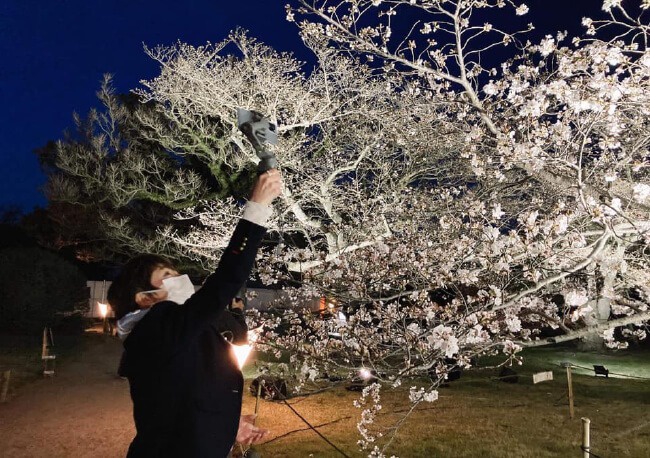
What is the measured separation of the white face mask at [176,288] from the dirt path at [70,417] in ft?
18.9

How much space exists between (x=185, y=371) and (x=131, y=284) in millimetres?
452

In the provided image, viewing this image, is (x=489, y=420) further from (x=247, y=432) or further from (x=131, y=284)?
(x=131, y=284)

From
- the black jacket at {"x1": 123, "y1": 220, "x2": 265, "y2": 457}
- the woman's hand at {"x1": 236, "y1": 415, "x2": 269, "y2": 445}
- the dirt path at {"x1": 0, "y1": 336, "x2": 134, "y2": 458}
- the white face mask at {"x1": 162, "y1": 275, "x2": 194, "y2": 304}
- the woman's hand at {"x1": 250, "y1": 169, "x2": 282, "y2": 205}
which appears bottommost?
the dirt path at {"x1": 0, "y1": 336, "x2": 134, "y2": 458}

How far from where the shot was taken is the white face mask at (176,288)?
1.80 m

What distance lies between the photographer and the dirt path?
6.46 metres

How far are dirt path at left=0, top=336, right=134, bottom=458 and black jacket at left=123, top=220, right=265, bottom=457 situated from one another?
5.73 meters

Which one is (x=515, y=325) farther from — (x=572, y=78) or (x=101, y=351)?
(x=101, y=351)

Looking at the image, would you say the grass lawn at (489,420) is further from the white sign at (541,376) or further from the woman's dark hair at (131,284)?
the woman's dark hair at (131,284)

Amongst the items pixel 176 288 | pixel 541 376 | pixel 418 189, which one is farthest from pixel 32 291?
pixel 176 288

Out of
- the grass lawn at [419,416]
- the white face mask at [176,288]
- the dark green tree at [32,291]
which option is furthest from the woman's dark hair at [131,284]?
the dark green tree at [32,291]

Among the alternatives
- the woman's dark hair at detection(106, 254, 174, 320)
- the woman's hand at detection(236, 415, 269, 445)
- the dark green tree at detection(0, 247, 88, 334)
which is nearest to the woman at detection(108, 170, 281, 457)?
the woman's dark hair at detection(106, 254, 174, 320)

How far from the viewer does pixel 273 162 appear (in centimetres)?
162

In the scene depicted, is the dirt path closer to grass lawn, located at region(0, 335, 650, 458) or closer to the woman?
grass lawn, located at region(0, 335, 650, 458)

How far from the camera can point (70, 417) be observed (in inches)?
307
